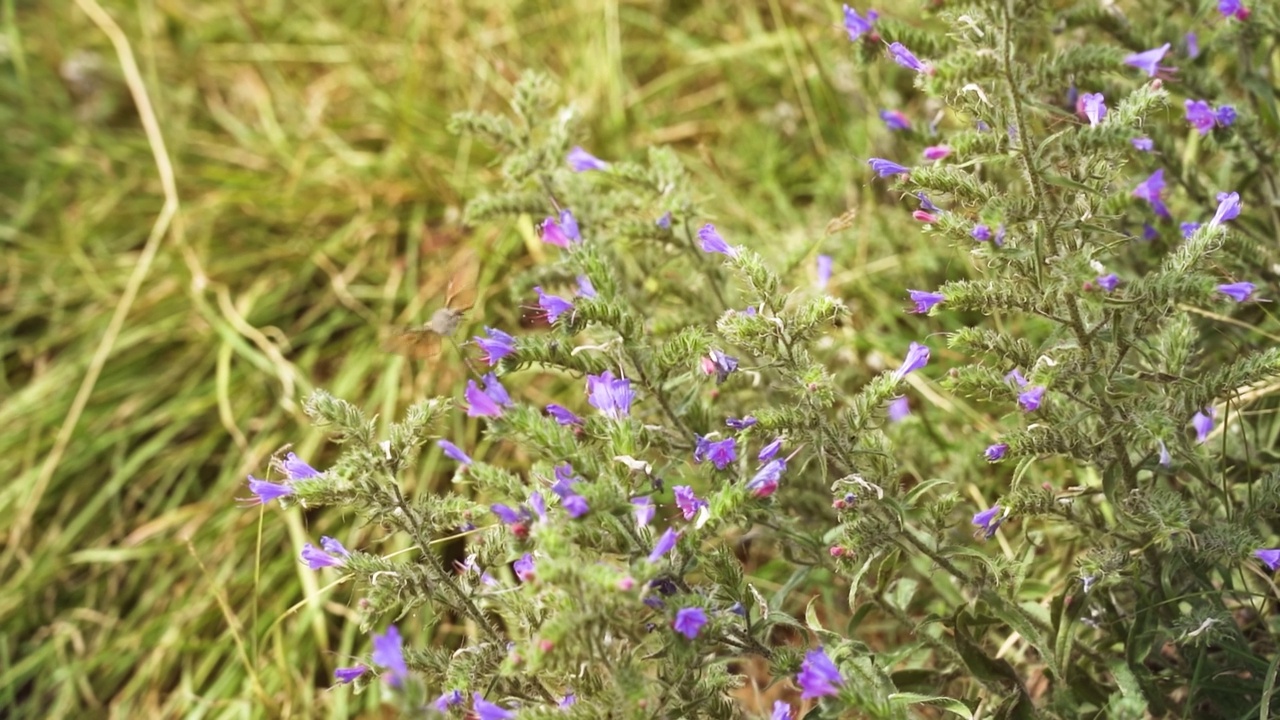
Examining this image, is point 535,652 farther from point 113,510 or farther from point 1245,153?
point 113,510

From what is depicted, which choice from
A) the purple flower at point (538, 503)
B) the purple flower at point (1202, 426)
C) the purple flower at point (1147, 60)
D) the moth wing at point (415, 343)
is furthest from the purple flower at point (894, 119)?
the purple flower at point (538, 503)

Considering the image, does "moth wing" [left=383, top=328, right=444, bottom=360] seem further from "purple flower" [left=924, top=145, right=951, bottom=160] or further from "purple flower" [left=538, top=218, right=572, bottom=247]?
"purple flower" [left=924, top=145, right=951, bottom=160]

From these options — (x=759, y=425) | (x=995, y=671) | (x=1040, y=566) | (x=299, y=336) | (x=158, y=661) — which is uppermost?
(x=759, y=425)

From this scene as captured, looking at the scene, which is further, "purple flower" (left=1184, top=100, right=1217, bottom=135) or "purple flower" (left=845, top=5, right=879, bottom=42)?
"purple flower" (left=845, top=5, right=879, bottom=42)

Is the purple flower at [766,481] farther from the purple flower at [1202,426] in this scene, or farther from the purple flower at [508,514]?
the purple flower at [1202,426]

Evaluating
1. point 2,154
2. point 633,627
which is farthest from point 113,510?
point 633,627

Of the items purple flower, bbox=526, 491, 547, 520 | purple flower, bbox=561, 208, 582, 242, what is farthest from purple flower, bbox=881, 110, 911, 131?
purple flower, bbox=526, 491, 547, 520

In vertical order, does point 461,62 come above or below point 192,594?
above

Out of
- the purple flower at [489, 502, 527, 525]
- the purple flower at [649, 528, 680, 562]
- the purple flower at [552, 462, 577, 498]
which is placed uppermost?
the purple flower at [552, 462, 577, 498]
